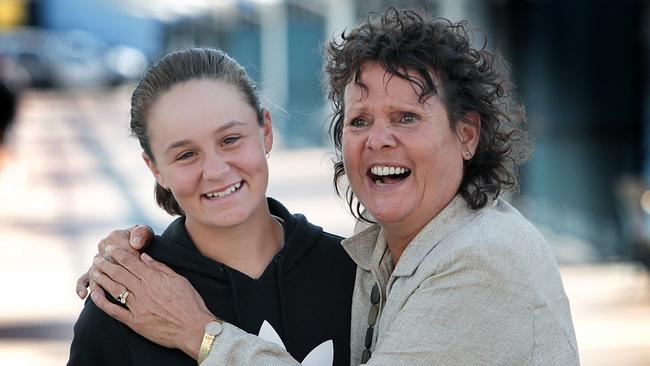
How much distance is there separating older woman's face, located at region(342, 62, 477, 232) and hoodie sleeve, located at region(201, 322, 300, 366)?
0.42 metres

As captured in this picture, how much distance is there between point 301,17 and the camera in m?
19.3

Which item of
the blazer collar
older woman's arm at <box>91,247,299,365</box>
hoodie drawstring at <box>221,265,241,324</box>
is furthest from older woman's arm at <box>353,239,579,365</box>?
hoodie drawstring at <box>221,265,241,324</box>

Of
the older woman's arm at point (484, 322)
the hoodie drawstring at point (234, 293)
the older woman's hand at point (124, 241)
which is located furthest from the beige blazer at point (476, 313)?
the older woman's hand at point (124, 241)

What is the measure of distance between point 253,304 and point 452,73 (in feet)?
2.37

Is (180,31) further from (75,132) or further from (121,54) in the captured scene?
(75,132)

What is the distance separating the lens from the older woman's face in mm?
2602

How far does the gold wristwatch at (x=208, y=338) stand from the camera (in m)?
2.48

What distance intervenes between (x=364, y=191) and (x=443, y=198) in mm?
188

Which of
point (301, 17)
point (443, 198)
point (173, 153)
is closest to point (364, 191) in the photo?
point (443, 198)

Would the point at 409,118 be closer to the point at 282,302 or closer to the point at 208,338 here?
the point at 282,302

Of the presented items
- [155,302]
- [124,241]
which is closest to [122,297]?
[155,302]

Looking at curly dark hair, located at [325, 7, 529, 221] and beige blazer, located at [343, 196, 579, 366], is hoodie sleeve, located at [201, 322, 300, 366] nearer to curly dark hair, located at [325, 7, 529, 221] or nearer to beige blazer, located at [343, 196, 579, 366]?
beige blazer, located at [343, 196, 579, 366]

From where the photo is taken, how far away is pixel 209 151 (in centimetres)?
259

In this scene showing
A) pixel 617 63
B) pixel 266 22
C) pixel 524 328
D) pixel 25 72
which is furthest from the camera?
pixel 25 72
